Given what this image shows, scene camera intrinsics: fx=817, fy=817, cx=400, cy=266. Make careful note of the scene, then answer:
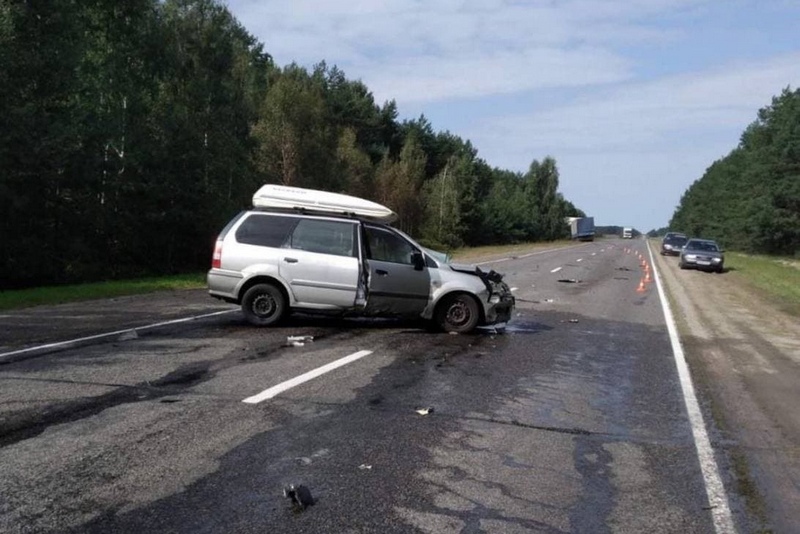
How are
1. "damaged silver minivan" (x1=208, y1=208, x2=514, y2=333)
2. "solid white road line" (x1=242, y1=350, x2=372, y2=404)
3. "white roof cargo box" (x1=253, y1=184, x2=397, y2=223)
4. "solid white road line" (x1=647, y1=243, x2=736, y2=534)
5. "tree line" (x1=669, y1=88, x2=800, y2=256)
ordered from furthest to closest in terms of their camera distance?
"tree line" (x1=669, y1=88, x2=800, y2=256), "white roof cargo box" (x1=253, y1=184, x2=397, y2=223), "damaged silver minivan" (x1=208, y1=208, x2=514, y2=333), "solid white road line" (x1=242, y1=350, x2=372, y2=404), "solid white road line" (x1=647, y1=243, x2=736, y2=534)

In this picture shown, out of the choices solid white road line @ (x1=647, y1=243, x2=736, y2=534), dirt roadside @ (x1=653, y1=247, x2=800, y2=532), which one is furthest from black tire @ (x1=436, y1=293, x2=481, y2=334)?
dirt roadside @ (x1=653, y1=247, x2=800, y2=532)

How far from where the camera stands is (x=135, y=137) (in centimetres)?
3016

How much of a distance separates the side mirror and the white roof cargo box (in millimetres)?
857

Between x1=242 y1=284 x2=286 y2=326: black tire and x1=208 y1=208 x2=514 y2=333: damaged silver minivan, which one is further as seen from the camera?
x1=242 y1=284 x2=286 y2=326: black tire

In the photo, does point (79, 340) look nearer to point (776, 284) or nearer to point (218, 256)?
point (218, 256)

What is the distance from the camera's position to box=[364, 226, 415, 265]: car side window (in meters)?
12.9

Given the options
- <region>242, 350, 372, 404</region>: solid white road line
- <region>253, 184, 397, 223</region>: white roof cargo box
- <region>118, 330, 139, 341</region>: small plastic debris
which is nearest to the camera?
<region>242, 350, 372, 404</region>: solid white road line

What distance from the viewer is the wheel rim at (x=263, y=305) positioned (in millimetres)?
12953

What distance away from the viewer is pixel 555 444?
6.62m

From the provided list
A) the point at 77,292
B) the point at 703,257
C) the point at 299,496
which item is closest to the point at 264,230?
the point at 77,292

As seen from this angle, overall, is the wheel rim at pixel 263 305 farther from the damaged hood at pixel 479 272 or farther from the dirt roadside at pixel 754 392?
the dirt roadside at pixel 754 392

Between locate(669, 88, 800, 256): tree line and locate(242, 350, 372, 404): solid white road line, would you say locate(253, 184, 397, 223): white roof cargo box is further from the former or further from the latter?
locate(669, 88, 800, 256): tree line

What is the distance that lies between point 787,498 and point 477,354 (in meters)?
5.97

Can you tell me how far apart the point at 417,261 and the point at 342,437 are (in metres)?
6.59
